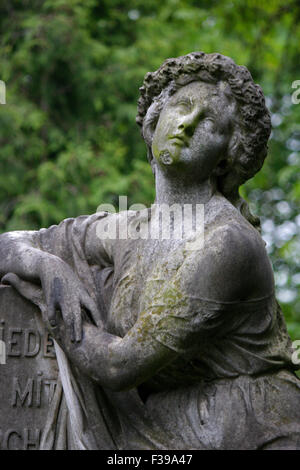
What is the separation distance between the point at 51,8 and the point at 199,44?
190 cm

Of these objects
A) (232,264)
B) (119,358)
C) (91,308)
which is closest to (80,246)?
(91,308)

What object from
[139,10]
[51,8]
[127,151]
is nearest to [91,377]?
[127,151]

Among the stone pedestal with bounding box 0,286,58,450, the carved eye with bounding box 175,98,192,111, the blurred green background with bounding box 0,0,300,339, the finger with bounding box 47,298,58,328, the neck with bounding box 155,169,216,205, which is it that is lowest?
the stone pedestal with bounding box 0,286,58,450

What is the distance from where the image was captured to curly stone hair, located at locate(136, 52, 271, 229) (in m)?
3.55

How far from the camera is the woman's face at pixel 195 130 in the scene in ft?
11.4

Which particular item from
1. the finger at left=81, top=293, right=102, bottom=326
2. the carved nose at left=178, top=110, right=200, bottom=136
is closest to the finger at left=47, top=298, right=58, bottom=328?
the finger at left=81, top=293, right=102, bottom=326

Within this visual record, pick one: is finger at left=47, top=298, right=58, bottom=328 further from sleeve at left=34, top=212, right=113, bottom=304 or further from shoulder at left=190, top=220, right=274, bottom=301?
shoulder at left=190, top=220, right=274, bottom=301

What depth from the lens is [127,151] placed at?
9836 millimetres

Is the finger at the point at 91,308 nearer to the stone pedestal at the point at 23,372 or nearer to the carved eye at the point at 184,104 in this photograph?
the stone pedestal at the point at 23,372

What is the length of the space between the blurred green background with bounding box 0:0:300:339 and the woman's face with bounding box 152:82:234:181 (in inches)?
209

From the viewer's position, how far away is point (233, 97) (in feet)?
11.7

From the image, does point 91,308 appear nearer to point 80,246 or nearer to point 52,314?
point 52,314

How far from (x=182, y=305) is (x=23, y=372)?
87cm

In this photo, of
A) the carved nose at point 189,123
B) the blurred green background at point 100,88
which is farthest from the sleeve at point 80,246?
the blurred green background at point 100,88
